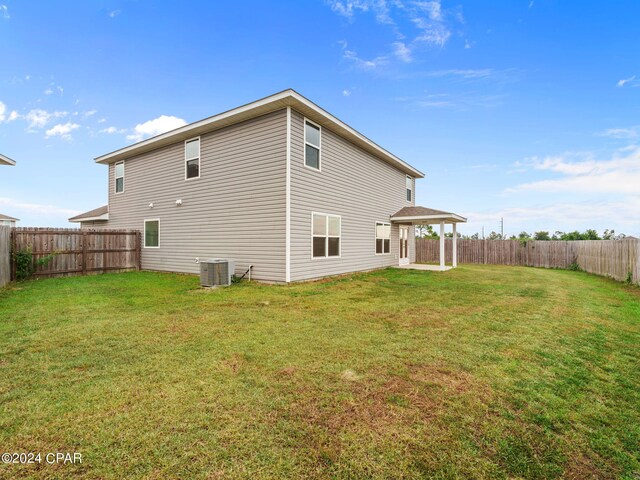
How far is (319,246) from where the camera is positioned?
1002 cm

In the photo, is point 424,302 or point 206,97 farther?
point 206,97

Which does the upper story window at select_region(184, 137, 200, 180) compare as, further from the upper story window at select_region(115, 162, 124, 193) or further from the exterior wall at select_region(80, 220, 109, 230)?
the exterior wall at select_region(80, 220, 109, 230)

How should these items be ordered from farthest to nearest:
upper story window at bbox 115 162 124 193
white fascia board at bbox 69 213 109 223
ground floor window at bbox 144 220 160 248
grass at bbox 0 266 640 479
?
1. white fascia board at bbox 69 213 109 223
2. upper story window at bbox 115 162 124 193
3. ground floor window at bbox 144 220 160 248
4. grass at bbox 0 266 640 479

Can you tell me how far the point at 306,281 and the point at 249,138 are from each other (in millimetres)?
5077

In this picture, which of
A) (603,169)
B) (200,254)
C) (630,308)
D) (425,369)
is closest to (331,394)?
(425,369)

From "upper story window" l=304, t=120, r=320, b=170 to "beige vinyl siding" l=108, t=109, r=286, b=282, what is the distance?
942mm

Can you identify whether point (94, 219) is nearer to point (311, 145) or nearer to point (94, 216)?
point (94, 216)

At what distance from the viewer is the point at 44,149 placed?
1331 cm

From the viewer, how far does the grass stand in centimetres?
175

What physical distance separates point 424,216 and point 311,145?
6.79 m

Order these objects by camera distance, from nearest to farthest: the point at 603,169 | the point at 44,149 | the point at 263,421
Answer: the point at 263,421
the point at 44,149
the point at 603,169

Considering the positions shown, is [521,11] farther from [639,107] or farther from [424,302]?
[424,302]


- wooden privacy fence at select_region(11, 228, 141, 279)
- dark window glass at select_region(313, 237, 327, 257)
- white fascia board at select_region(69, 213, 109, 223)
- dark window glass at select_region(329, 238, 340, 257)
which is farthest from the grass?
white fascia board at select_region(69, 213, 109, 223)

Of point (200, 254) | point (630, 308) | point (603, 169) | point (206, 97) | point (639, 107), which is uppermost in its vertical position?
point (206, 97)
